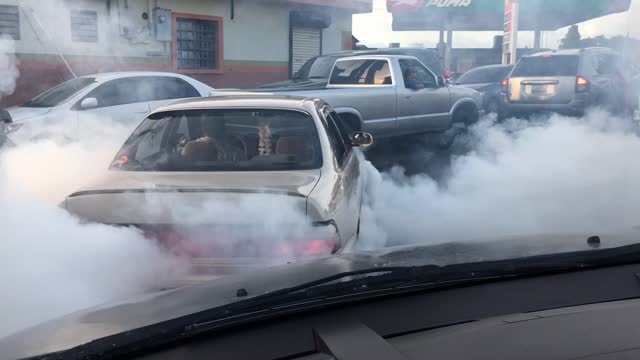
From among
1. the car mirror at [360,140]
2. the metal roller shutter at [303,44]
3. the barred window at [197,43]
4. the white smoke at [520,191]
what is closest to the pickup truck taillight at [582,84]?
the white smoke at [520,191]


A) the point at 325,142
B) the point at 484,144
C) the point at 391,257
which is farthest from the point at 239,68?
the point at 391,257

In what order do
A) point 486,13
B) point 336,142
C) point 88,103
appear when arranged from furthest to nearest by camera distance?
point 88,103, point 486,13, point 336,142

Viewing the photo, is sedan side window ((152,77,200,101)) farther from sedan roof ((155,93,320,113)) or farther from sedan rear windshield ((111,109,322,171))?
sedan rear windshield ((111,109,322,171))

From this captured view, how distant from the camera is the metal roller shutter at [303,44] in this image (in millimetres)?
12914

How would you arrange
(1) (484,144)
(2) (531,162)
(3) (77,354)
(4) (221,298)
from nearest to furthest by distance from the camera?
(3) (77,354) → (4) (221,298) → (2) (531,162) → (1) (484,144)

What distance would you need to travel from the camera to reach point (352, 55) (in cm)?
997

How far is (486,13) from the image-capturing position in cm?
624

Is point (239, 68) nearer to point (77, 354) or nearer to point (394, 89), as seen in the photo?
point (394, 89)

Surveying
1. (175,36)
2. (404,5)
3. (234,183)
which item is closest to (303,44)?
(175,36)

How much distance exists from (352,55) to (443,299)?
27.3 ft

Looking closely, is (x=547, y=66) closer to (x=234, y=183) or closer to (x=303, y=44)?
(x=303, y=44)

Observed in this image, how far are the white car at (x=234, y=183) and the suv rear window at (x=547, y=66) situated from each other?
309 inches

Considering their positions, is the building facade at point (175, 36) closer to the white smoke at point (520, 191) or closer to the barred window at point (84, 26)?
the barred window at point (84, 26)

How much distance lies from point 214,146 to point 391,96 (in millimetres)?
5907
